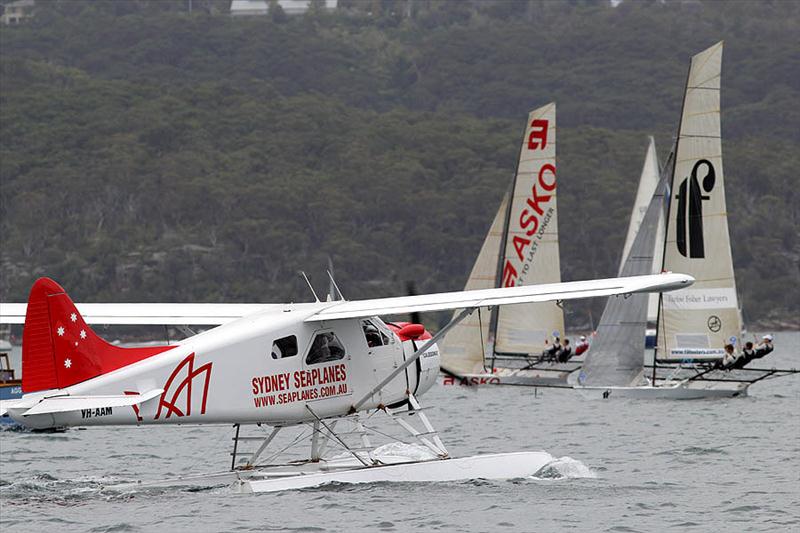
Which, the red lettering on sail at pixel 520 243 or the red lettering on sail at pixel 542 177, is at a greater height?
the red lettering on sail at pixel 542 177

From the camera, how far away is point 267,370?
778 inches

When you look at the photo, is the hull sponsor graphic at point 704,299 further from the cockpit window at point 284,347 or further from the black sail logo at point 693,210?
the cockpit window at point 284,347

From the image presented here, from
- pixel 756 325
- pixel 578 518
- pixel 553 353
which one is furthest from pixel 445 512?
pixel 756 325

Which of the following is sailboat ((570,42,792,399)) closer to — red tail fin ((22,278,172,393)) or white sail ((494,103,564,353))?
white sail ((494,103,564,353))

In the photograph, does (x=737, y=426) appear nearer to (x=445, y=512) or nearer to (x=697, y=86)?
(x=697, y=86)

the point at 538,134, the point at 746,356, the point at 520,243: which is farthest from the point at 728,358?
the point at 538,134

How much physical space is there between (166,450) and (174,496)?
29.3 ft

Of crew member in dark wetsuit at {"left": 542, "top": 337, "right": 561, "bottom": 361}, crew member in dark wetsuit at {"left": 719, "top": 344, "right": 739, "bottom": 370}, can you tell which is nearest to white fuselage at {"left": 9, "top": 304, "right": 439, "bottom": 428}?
crew member in dark wetsuit at {"left": 719, "top": 344, "right": 739, "bottom": 370}

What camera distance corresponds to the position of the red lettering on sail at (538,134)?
42.9 m

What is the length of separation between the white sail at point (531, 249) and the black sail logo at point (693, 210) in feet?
21.5

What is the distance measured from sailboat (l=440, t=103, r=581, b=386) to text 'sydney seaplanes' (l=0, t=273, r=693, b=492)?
19.3m

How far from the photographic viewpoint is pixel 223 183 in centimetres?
13800

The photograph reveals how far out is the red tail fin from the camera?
1838 centimetres

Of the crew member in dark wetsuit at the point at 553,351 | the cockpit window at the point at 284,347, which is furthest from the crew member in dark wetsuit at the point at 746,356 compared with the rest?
the cockpit window at the point at 284,347
